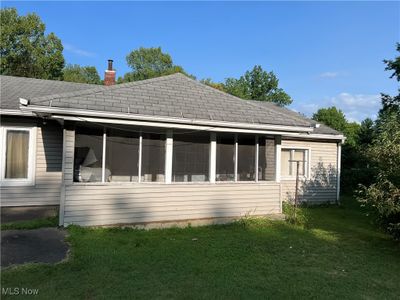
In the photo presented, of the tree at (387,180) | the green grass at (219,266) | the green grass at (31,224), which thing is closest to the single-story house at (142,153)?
the green grass at (31,224)

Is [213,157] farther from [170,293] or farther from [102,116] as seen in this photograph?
[170,293]

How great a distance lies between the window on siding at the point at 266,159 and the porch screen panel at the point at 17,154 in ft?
21.0

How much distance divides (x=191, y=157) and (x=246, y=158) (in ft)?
5.51

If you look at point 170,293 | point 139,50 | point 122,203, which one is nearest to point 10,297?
point 170,293

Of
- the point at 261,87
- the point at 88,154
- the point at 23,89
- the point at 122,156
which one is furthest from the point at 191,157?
the point at 261,87

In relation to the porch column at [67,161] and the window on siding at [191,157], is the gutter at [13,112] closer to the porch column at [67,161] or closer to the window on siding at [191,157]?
the porch column at [67,161]

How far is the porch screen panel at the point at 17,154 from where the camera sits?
10.2m

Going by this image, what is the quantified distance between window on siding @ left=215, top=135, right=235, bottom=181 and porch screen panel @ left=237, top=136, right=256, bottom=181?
218 millimetres

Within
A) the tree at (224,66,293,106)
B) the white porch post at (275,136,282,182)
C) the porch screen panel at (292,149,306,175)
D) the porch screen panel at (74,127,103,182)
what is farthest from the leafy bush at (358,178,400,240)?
the tree at (224,66,293,106)

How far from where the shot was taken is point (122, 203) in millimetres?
8852

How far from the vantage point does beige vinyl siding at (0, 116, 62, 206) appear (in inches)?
402

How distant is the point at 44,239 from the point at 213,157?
4.51m

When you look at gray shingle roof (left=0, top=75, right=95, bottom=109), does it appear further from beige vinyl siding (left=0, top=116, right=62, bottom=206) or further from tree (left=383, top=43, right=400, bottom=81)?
tree (left=383, top=43, right=400, bottom=81)

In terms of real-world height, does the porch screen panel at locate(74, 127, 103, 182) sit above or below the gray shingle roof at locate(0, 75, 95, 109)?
below
